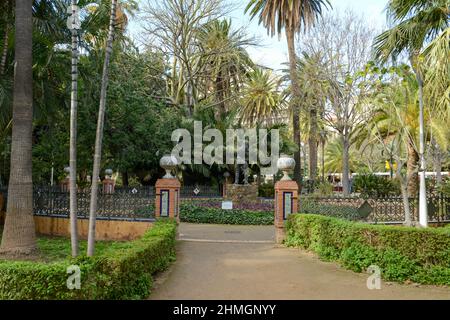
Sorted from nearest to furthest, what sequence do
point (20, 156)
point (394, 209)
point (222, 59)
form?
point (20, 156) < point (394, 209) < point (222, 59)

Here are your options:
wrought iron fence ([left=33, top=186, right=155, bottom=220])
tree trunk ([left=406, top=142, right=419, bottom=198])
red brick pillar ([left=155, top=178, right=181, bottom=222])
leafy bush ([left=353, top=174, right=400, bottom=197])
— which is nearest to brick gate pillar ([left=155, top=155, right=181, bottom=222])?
red brick pillar ([left=155, top=178, right=181, bottom=222])

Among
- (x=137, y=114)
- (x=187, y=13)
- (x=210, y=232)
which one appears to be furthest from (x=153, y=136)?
(x=210, y=232)

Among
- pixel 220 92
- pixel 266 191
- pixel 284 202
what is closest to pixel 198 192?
pixel 266 191

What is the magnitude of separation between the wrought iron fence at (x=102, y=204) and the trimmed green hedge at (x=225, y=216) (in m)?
4.28

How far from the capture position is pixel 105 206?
1287 cm

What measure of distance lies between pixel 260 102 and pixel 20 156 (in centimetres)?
3103

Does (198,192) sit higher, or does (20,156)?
(20,156)

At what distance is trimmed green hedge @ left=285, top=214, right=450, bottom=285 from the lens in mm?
7043

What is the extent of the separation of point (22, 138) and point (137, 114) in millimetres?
13569

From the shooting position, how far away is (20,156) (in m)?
9.01

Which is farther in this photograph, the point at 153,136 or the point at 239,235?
the point at 153,136

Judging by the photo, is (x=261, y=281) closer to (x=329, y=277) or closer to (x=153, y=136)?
(x=329, y=277)

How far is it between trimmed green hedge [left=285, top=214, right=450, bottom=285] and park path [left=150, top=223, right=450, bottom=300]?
8.4 inches

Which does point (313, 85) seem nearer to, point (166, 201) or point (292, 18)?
point (292, 18)
